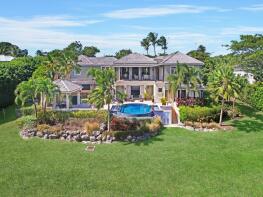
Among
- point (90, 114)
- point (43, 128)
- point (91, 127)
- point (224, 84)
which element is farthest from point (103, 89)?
point (224, 84)

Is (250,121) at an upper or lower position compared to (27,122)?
lower

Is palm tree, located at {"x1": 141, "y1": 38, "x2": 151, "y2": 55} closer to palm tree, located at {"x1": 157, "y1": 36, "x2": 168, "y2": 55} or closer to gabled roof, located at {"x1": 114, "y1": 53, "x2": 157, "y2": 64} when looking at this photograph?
palm tree, located at {"x1": 157, "y1": 36, "x2": 168, "y2": 55}

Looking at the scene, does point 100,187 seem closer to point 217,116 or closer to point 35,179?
point 35,179

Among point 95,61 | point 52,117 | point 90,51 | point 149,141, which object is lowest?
point 149,141

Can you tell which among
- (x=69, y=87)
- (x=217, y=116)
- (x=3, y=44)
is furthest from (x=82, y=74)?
(x=3, y=44)

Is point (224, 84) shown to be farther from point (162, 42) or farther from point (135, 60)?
point (162, 42)

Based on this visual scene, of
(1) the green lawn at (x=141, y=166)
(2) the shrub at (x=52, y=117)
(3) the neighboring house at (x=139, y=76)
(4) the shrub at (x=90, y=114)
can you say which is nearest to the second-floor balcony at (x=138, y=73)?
(3) the neighboring house at (x=139, y=76)
